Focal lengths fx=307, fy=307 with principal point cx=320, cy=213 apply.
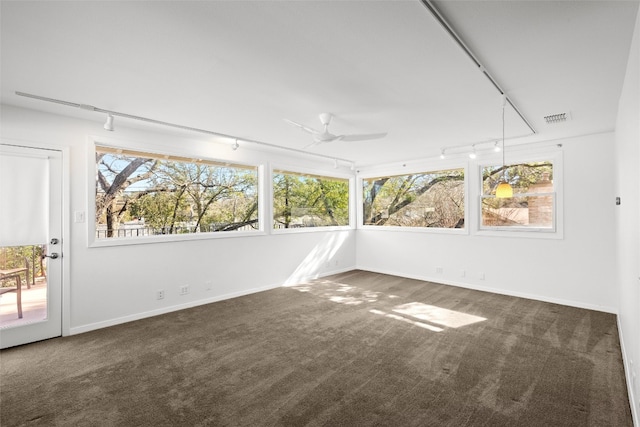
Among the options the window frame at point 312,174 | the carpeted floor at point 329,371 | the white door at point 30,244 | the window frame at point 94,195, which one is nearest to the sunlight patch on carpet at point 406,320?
the carpeted floor at point 329,371

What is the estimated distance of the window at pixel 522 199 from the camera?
4.83 meters

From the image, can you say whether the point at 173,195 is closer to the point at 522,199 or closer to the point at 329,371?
the point at 329,371

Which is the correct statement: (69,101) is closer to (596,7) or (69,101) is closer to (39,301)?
(39,301)

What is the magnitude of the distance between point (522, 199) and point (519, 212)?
0.72 feet

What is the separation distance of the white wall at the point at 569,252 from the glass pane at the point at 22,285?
19.7ft

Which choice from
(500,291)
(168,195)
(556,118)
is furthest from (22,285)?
(500,291)

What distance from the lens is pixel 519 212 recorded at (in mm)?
5105

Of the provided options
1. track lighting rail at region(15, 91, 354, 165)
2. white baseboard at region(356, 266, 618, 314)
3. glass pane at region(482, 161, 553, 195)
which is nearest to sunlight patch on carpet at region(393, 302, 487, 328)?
white baseboard at region(356, 266, 618, 314)

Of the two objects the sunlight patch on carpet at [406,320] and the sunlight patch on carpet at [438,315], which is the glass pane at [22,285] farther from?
the sunlight patch on carpet at [438,315]

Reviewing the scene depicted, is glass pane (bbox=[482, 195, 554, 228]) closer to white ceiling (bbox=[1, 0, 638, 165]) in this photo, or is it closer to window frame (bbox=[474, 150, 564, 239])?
window frame (bbox=[474, 150, 564, 239])

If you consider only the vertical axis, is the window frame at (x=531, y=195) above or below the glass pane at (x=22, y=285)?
above

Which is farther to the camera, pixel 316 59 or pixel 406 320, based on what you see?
pixel 406 320

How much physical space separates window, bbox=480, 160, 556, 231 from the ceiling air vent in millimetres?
1332

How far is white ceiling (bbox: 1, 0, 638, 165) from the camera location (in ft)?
5.70
